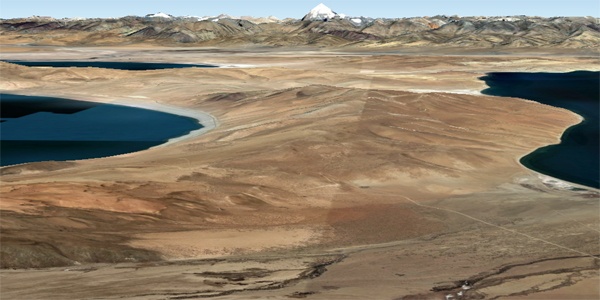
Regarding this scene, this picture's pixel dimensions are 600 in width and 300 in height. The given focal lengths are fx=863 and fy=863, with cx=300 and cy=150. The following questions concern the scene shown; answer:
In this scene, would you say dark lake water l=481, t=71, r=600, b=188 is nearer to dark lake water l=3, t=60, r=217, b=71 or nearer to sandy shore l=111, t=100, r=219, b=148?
sandy shore l=111, t=100, r=219, b=148

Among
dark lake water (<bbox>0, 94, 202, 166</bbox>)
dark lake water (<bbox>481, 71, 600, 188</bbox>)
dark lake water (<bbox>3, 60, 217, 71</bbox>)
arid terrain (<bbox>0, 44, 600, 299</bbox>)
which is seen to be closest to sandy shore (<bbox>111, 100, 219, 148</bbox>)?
dark lake water (<bbox>0, 94, 202, 166</bbox>)

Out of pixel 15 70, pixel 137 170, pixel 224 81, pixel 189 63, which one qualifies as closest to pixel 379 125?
pixel 137 170

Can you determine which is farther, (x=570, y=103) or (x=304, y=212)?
(x=570, y=103)

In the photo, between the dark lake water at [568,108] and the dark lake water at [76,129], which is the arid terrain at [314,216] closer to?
the dark lake water at [568,108]

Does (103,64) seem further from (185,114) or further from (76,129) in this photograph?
(76,129)

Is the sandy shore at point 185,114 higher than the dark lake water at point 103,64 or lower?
higher

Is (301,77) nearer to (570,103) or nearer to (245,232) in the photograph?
(570,103)

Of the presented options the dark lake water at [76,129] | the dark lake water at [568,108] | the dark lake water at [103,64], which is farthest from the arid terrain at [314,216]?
the dark lake water at [103,64]
